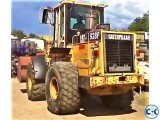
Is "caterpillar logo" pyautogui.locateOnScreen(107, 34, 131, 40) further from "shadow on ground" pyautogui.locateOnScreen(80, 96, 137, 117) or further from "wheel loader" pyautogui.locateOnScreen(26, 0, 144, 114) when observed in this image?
"shadow on ground" pyautogui.locateOnScreen(80, 96, 137, 117)

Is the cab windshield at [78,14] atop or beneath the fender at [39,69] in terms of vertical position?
atop

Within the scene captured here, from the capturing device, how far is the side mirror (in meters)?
2.94

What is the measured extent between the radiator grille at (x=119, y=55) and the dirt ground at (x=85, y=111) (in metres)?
0.35

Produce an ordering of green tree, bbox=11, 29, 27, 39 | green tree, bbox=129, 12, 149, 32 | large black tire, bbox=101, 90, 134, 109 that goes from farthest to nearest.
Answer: large black tire, bbox=101, 90, 134, 109, green tree, bbox=129, 12, 149, 32, green tree, bbox=11, 29, 27, 39

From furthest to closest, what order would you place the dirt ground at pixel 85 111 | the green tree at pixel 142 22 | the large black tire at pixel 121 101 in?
the large black tire at pixel 121 101 → the dirt ground at pixel 85 111 → the green tree at pixel 142 22

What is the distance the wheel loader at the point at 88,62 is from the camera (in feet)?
9.05

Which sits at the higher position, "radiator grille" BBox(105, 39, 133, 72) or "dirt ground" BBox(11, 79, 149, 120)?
"radiator grille" BBox(105, 39, 133, 72)

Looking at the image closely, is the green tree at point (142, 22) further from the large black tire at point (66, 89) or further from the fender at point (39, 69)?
the fender at point (39, 69)

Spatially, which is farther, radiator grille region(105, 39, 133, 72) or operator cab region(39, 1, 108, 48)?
operator cab region(39, 1, 108, 48)

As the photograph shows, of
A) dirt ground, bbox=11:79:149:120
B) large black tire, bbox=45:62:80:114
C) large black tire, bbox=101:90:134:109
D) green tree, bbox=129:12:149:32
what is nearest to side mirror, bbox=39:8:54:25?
large black tire, bbox=45:62:80:114

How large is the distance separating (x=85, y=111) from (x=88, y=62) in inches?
20.0

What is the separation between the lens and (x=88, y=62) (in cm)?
283

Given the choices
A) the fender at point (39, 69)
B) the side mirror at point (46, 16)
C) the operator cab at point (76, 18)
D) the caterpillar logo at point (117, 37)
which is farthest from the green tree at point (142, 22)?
the fender at point (39, 69)
